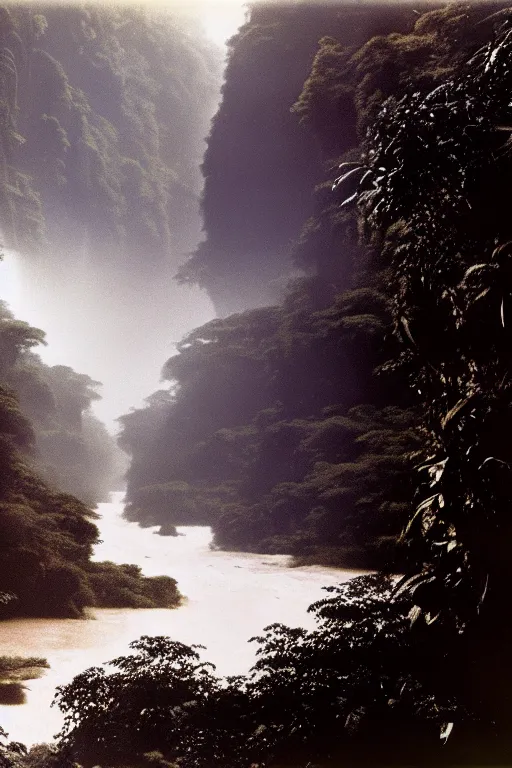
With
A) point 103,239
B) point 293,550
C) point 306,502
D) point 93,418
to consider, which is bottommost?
point 293,550

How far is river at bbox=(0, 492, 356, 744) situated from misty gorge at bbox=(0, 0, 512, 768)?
0.19ft

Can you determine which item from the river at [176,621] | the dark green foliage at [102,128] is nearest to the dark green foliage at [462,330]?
the river at [176,621]

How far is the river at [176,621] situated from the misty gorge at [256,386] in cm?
6

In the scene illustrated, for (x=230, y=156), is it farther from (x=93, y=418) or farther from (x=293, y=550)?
(x=293, y=550)

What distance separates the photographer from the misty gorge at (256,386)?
416 cm

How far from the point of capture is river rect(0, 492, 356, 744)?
205 inches

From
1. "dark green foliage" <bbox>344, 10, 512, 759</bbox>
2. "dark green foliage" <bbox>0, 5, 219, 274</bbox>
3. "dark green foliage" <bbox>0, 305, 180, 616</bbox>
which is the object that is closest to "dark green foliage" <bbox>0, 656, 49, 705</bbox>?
"dark green foliage" <bbox>0, 305, 180, 616</bbox>

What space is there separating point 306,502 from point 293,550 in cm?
150

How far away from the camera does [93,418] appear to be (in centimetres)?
1711

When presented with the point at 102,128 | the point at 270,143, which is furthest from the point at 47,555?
the point at 102,128

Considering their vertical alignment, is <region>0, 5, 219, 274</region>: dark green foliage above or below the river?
above

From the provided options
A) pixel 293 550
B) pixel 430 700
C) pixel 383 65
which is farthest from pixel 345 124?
pixel 430 700

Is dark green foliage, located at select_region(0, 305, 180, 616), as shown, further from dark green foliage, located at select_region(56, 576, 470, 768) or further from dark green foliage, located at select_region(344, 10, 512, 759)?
dark green foliage, located at select_region(344, 10, 512, 759)

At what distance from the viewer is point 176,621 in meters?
7.08
